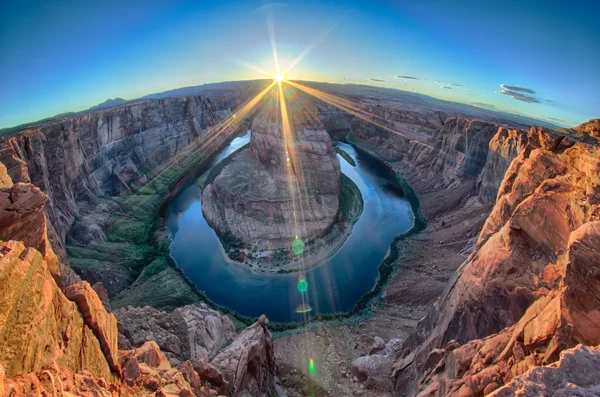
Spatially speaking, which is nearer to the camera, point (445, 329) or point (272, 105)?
point (445, 329)

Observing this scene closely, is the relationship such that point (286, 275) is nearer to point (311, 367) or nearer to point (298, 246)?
point (298, 246)

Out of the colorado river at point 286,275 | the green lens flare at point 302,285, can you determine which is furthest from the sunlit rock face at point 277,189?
the green lens flare at point 302,285

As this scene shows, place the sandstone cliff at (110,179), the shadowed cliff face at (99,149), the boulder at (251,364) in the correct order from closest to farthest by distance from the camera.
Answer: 1. the boulder at (251,364)
2. the sandstone cliff at (110,179)
3. the shadowed cliff face at (99,149)

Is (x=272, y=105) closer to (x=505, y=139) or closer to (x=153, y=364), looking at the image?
(x=505, y=139)

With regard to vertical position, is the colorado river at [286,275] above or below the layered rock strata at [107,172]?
below

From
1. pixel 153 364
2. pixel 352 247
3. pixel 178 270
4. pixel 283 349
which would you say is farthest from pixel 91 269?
pixel 352 247

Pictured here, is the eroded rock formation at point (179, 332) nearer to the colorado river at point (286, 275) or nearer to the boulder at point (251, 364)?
the boulder at point (251, 364)

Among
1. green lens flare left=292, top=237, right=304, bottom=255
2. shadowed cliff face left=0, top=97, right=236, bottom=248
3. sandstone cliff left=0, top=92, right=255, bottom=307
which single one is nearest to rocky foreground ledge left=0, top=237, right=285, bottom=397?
sandstone cliff left=0, top=92, right=255, bottom=307
